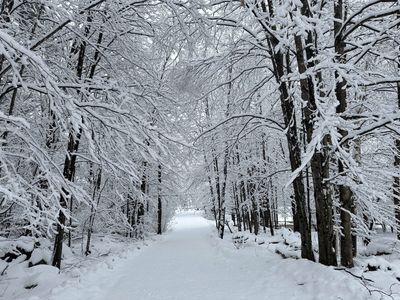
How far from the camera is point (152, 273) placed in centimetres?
900

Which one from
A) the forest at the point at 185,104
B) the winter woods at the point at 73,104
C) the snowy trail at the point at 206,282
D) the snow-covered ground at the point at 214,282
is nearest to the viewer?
the winter woods at the point at 73,104

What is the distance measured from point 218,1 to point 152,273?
7.19m

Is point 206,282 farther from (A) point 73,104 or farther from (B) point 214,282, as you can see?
(A) point 73,104

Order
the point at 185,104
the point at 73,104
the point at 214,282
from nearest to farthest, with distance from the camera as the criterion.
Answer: the point at 73,104
the point at 214,282
the point at 185,104

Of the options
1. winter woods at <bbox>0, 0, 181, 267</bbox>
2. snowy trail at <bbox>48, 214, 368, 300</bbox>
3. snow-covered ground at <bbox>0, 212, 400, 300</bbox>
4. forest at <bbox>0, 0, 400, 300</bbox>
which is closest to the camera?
winter woods at <bbox>0, 0, 181, 267</bbox>

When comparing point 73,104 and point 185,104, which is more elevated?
point 185,104

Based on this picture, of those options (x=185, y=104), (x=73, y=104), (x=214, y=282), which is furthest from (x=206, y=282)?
(x=73, y=104)

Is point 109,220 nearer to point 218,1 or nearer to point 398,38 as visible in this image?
point 218,1

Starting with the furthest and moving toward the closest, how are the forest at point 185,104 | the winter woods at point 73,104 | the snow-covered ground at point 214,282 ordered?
the snow-covered ground at point 214,282 → the forest at point 185,104 → the winter woods at point 73,104

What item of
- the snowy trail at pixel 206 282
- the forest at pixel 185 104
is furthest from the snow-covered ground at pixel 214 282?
the forest at pixel 185 104

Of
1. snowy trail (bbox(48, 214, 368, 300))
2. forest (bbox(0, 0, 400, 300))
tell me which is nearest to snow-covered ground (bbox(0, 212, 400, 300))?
snowy trail (bbox(48, 214, 368, 300))

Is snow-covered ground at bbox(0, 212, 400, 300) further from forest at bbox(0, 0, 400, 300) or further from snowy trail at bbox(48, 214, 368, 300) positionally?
forest at bbox(0, 0, 400, 300)

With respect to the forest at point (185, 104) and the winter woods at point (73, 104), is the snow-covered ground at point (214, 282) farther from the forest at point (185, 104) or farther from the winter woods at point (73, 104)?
the winter woods at point (73, 104)

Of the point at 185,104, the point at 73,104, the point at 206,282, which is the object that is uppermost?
the point at 185,104
